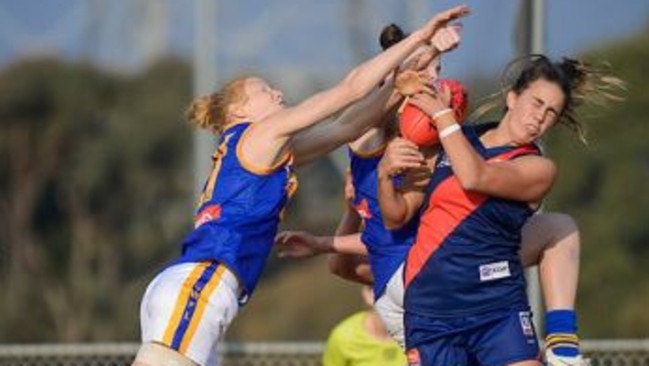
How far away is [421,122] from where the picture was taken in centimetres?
613

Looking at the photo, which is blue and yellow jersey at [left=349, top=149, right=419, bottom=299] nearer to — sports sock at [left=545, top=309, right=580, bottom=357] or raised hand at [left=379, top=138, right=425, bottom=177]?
raised hand at [left=379, top=138, right=425, bottom=177]

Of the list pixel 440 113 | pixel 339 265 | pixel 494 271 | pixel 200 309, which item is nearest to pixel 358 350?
pixel 339 265

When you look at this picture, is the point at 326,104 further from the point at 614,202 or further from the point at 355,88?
the point at 614,202

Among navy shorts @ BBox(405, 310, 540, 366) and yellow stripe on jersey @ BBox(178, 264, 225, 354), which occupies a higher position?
yellow stripe on jersey @ BBox(178, 264, 225, 354)

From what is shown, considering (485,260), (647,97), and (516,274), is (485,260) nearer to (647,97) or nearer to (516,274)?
(516,274)

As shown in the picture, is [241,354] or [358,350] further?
[241,354]

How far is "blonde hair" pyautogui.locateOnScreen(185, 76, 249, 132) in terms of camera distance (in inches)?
259

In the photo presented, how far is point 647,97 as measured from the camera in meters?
18.7

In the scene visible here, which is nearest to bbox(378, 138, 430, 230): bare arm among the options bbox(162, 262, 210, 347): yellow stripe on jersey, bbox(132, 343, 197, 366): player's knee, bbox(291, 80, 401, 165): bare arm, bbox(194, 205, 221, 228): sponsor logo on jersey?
bbox(291, 80, 401, 165): bare arm

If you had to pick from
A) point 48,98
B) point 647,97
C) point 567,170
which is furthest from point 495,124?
point 48,98

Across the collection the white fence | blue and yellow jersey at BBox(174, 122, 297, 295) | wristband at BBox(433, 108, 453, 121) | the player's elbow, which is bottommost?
the white fence

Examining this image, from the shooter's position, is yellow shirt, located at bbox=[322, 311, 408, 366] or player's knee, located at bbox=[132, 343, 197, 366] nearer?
player's knee, located at bbox=[132, 343, 197, 366]

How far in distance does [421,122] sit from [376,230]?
24.4 inches

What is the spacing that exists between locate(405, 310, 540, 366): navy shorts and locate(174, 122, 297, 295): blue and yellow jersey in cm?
65
